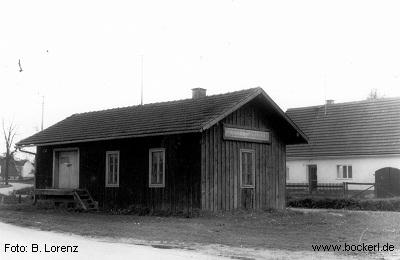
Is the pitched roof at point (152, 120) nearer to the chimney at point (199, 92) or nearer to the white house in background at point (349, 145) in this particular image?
the chimney at point (199, 92)

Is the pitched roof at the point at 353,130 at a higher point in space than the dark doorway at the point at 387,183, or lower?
higher

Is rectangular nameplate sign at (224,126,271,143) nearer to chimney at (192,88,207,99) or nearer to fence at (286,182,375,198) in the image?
chimney at (192,88,207,99)

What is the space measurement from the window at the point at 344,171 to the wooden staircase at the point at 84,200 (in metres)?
15.9

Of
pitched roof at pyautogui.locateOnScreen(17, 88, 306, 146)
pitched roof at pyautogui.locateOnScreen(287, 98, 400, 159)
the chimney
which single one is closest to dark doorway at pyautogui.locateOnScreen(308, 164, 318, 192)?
pitched roof at pyautogui.locateOnScreen(287, 98, 400, 159)

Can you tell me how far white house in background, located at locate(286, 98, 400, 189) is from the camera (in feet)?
103

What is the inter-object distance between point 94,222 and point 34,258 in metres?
7.41

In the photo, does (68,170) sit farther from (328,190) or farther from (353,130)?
(353,130)

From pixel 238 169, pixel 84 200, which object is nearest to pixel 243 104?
pixel 238 169

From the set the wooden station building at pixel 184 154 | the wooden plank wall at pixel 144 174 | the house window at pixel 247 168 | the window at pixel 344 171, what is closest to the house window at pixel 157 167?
the wooden station building at pixel 184 154

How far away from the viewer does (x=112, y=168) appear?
23.3m

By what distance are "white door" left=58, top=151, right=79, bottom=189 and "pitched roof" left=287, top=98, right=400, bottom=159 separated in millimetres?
15450

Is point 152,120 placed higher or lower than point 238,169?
higher

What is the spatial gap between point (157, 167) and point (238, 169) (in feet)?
10.3

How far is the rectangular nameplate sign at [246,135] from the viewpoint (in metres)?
20.9
